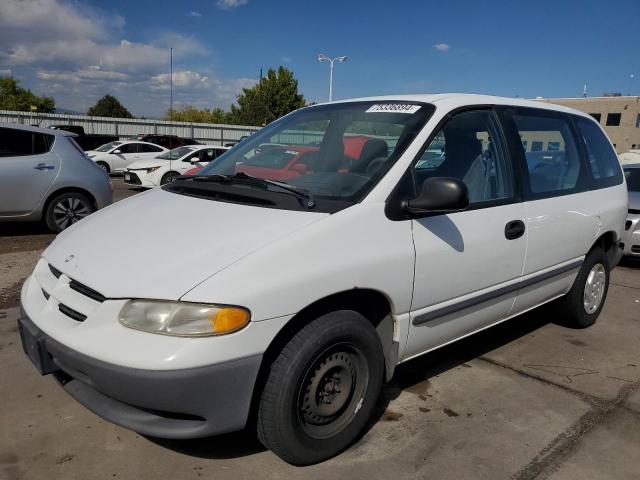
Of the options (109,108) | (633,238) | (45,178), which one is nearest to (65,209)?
(45,178)

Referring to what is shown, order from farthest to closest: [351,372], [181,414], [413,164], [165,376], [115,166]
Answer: [115,166]
[413,164]
[351,372]
[181,414]
[165,376]

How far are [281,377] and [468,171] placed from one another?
1.79 m

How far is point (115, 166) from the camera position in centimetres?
1945

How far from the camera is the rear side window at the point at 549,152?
3.64m

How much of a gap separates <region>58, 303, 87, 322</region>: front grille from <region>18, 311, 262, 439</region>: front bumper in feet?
0.41

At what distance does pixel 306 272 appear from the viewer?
229 cm

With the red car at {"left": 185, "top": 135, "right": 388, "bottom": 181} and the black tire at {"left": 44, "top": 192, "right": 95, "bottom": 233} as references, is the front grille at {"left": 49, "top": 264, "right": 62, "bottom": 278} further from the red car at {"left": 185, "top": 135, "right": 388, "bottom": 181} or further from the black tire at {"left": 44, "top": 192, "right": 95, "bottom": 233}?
the black tire at {"left": 44, "top": 192, "right": 95, "bottom": 233}

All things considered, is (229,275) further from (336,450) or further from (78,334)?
(336,450)

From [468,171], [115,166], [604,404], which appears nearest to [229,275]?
[468,171]

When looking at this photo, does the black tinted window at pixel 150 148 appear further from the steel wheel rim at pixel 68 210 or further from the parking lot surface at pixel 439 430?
the parking lot surface at pixel 439 430

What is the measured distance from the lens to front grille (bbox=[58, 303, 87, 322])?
2.31 m

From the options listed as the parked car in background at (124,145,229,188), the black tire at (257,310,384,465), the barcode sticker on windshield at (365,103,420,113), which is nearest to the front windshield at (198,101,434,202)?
the barcode sticker on windshield at (365,103,420,113)

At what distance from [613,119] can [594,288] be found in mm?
64618

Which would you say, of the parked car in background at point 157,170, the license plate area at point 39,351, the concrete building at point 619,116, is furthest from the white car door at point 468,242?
the concrete building at point 619,116
